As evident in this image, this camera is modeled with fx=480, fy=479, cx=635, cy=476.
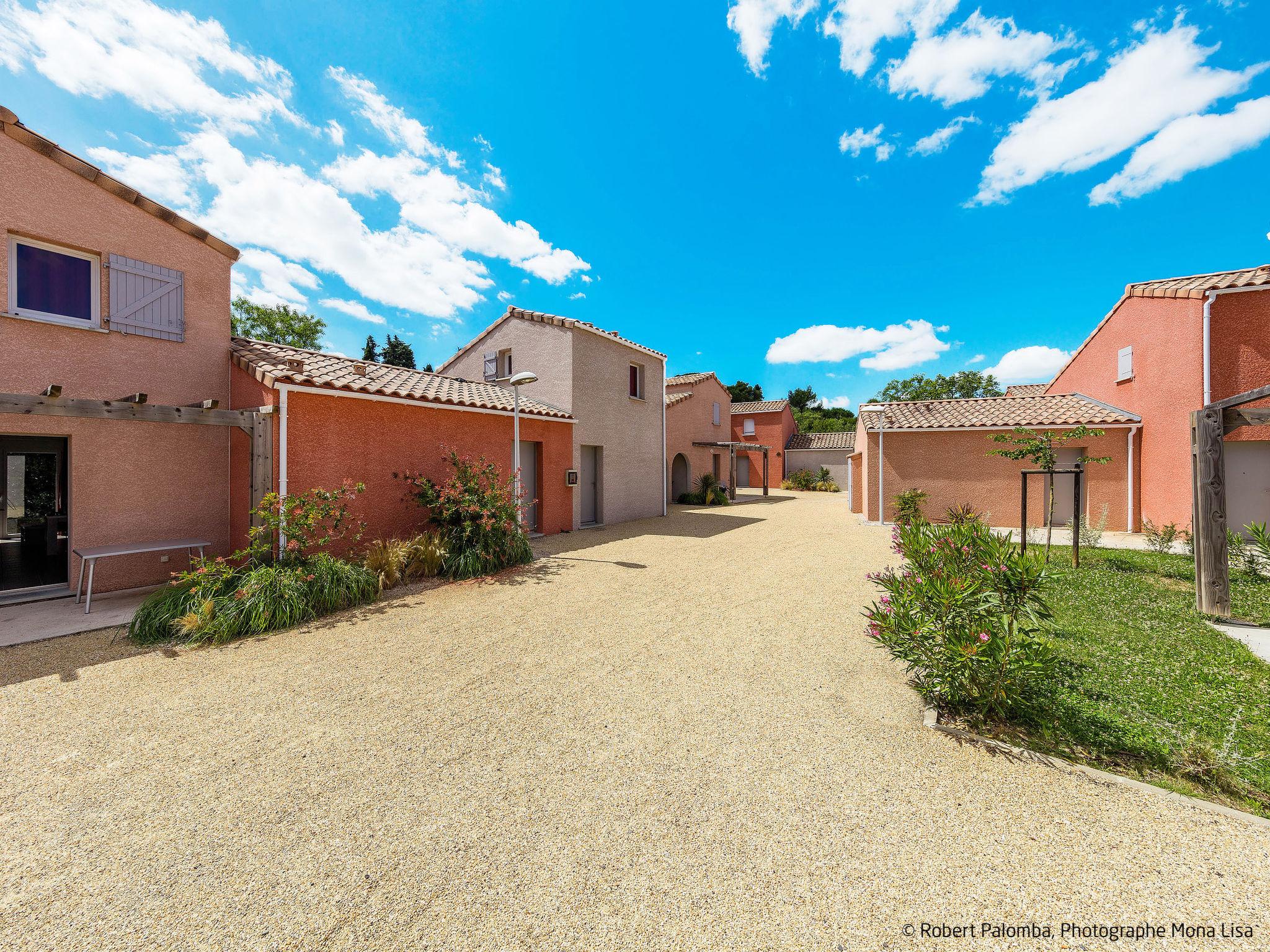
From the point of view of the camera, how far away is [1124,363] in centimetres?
1334

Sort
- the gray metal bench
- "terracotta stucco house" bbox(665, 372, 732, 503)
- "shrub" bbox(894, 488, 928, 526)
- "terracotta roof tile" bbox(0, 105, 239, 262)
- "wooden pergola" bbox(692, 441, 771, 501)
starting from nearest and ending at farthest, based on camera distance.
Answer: the gray metal bench < "terracotta roof tile" bbox(0, 105, 239, 262) < "shrub" bbox(894, 488, 928, 526) < "terracotta stucco house" bbox(665, 372, 732, 503) < "wooden pergola" bbox(692, 441, 771, 501)

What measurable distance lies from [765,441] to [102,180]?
30.5 meters

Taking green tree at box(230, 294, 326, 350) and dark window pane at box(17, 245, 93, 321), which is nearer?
dark window pane at box(17, 245, 93, 321)

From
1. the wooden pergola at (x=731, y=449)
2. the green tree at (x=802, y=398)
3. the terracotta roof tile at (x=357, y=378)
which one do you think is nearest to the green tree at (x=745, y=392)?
the green tree at (x=802, y=398)

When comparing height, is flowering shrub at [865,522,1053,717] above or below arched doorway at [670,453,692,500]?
below

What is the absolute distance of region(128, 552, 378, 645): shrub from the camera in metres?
5.37

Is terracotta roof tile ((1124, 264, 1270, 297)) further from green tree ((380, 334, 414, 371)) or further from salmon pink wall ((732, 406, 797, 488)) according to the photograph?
green tree ((380, 334, 414, 371))

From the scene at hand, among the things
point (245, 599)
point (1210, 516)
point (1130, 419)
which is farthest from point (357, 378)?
point (1130, 419)

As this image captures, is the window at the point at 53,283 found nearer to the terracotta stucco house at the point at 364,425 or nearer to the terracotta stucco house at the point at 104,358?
the terracotta stucco house at the point at 104,358

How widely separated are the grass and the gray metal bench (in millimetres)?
9394

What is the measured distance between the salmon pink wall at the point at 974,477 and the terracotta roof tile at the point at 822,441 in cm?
1739

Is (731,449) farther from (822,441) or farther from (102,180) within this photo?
(102,180)

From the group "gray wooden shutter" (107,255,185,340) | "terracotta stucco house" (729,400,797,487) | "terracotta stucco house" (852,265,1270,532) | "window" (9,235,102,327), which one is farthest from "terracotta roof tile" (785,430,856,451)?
"window" (9,235,102,327)

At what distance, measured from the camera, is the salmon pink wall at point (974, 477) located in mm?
13258
